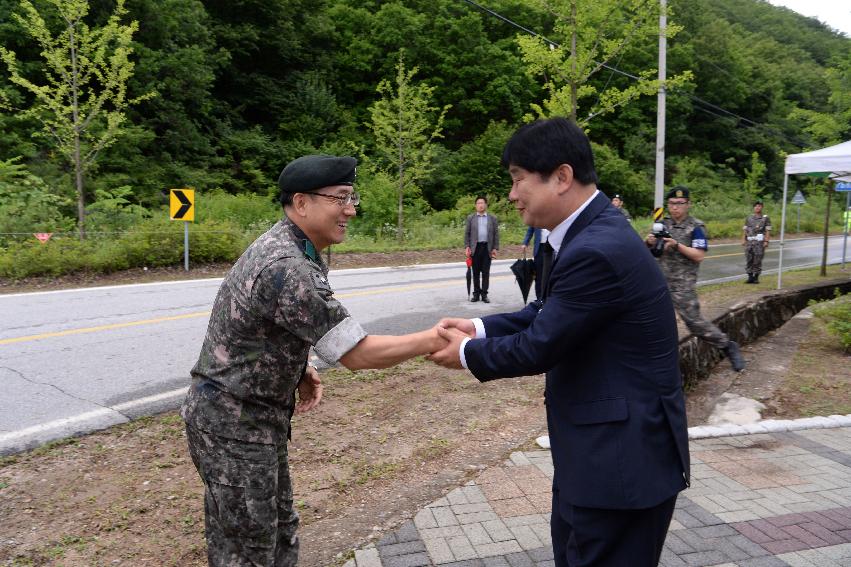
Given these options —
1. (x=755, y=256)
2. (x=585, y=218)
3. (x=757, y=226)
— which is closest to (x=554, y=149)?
(x=585, y=218)

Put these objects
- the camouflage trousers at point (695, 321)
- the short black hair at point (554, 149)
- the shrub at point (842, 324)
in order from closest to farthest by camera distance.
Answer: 1. the short black hair at point (554, 149)
2. the camouflage trousers at point (695, 321)
3. the shrub at point (842, 324)

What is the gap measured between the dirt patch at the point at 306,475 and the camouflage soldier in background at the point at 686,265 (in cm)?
245

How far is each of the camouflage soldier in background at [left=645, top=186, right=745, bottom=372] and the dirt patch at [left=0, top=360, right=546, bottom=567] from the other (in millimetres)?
2445

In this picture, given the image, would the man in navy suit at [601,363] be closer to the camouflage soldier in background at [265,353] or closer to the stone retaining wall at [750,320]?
the camouflage soldier in background at [265,353]

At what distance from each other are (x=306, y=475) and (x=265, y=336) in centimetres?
238

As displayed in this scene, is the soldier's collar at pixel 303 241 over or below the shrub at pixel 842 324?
over

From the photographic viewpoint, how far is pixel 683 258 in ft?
26.1

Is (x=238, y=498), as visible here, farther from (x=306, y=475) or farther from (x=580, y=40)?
(x=580, y=40)

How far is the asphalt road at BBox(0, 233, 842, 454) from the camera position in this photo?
5672mm

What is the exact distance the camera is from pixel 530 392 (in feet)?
21.1

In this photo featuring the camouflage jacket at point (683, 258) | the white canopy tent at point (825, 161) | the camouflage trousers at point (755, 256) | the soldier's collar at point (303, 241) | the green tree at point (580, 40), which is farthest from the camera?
the camouflage trousers at point (755, 256)

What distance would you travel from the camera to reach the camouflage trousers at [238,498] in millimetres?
2486

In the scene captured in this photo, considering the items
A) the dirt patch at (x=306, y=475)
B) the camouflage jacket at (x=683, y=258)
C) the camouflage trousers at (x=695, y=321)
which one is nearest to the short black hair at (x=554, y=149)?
the dirt patch at (x=306, y=475)

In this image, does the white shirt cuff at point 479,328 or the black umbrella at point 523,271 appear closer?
the white shirt cuff at point 479,328
